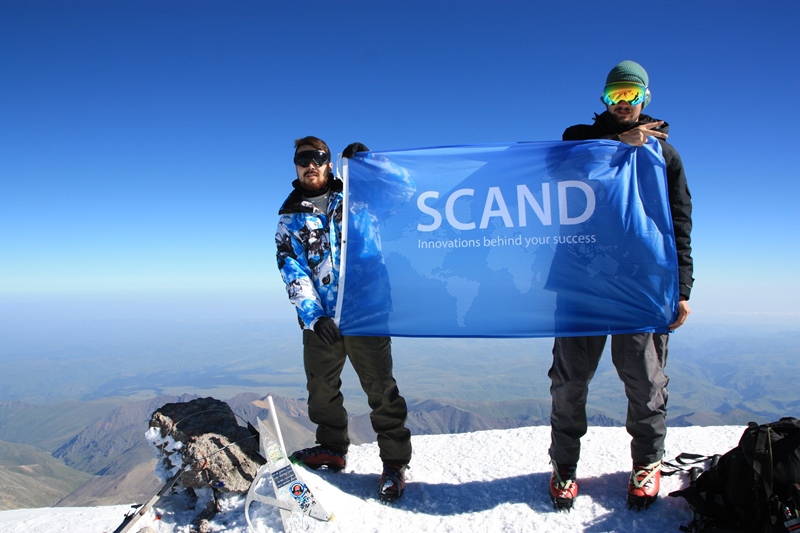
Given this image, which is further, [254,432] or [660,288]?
[254,432]

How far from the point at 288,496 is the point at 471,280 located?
2499 millimetres

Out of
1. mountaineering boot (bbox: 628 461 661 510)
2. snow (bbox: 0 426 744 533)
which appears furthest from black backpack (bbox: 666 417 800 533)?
snow (bbox: 0 426 744 533)

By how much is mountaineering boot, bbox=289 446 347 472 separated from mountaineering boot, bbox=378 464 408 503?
65cm

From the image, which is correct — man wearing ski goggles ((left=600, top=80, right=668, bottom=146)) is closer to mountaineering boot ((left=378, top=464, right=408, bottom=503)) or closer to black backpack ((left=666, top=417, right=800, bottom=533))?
black backpack ((left=666, top=417, right=800, bottom=533))

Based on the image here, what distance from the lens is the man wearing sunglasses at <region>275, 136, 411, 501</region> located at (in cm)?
404

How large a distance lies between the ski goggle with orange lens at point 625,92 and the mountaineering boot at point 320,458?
4.53m

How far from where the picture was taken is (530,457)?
4.93 m

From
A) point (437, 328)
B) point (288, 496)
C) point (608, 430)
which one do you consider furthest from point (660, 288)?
point (288, 496)

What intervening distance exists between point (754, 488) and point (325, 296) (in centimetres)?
380

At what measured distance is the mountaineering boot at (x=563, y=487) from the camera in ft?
12.1

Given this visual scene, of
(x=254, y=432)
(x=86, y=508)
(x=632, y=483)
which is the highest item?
(x=254, y=432)

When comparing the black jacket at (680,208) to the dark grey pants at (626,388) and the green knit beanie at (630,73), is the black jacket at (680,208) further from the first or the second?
the dark grey pants at (626,388)

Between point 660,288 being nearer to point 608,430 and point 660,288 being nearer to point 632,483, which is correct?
point 632,483

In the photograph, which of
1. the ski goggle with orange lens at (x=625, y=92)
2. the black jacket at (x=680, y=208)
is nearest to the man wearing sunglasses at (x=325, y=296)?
the ski goggle with orange lens at (x=625, y=92)
